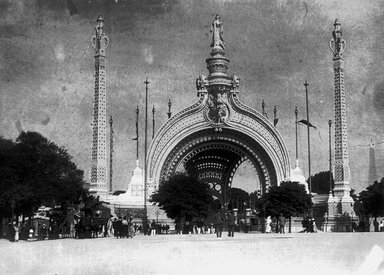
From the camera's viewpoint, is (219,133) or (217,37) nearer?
(219,133)

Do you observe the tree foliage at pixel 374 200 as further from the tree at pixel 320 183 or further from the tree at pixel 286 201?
the tree at pixel 320 183

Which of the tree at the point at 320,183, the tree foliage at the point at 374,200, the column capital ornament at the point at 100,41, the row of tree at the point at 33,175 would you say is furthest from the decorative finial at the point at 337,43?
the tree at the point at 320,183

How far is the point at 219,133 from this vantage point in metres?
60.8

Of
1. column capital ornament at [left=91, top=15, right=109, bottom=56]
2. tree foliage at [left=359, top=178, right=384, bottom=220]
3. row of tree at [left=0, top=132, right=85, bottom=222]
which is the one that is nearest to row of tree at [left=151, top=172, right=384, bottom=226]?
row of tree at [left=0, top=132, right=85, bottom=222]

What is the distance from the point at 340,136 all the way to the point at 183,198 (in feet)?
49.7

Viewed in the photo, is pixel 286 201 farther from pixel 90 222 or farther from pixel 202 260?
pixel 202 260

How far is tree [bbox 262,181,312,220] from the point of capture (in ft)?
167

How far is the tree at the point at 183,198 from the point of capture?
50906 millimetres

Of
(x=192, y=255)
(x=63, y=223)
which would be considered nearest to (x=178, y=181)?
(x=63, y=223)

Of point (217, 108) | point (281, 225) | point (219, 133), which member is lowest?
point (281, 225)

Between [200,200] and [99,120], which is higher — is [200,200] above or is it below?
below

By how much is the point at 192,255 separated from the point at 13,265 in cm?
582

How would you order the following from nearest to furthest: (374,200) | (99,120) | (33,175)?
(33,175) → (99,120) → (374,200)

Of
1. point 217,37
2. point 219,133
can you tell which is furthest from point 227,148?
point 217,37
